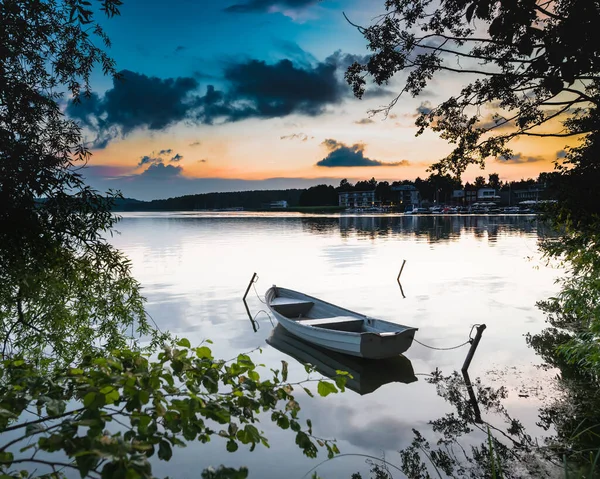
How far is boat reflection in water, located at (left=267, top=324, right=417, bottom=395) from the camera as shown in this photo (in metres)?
14.7

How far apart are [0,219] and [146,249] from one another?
54072 millimetres

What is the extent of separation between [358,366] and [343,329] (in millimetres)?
1930

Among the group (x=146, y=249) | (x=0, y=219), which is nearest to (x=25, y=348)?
(x=0, y=219)

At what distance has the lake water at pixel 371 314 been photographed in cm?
1100

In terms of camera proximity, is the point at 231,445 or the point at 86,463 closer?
the point at 86,463

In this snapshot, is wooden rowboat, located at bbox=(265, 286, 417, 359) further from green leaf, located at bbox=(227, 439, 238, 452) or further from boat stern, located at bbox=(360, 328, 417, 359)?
green leaf, located at bbox=(227, 439, 238, 452)

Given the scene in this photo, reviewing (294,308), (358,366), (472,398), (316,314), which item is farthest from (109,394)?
(294,308)

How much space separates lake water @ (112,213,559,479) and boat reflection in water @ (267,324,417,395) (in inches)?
12.1

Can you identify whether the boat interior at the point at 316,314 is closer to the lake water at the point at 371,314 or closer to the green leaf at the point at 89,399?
the lake water at the point at 371,314

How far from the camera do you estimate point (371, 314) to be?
25.2 metres

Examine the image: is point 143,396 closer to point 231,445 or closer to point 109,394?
point 109,394

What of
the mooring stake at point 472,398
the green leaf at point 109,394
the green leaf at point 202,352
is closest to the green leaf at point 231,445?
the green leaf at point 202,352

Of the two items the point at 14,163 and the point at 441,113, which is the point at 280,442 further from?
the point at 441,113

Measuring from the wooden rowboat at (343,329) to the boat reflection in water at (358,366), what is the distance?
508mm
